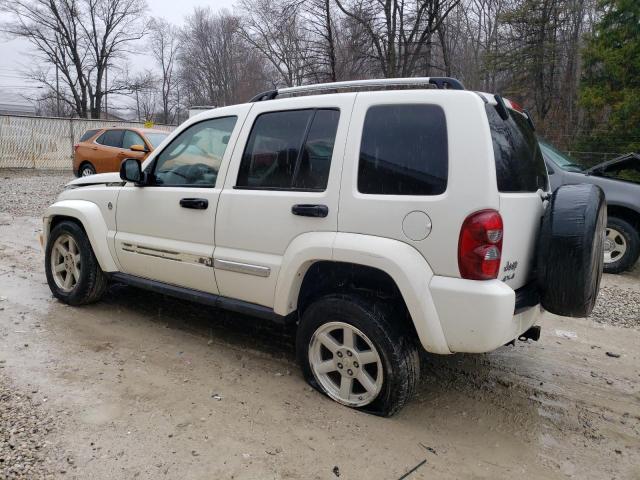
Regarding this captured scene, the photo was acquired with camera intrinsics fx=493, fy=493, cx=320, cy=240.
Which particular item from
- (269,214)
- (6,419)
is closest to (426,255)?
(269,214)

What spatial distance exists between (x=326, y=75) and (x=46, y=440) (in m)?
18.3

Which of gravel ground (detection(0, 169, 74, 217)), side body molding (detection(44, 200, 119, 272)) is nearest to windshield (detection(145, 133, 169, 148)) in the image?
gravel ground (detection(0, 169, 74, 217))

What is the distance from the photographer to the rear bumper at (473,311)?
2.53 m

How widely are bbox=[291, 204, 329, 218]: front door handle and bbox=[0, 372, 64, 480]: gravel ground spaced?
1826 mm

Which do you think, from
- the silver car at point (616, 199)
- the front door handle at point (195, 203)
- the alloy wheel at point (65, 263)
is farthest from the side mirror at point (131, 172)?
the silver car at point (616, 199)

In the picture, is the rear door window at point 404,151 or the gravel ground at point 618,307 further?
the gravel ground at point 618,307

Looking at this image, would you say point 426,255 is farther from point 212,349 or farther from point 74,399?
point 74,399

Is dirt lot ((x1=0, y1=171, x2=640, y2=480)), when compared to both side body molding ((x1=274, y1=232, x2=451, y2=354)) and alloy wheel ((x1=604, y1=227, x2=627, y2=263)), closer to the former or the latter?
side body molding ((x1=274, y1=232, x2=451, y2=354))

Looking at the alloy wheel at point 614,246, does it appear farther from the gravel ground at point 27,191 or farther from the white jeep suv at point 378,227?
the gravel ground at point 27,191

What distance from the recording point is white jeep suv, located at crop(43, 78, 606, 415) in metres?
2.59

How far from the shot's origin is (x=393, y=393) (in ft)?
9.56

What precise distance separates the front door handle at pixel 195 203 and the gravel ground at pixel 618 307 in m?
4.05

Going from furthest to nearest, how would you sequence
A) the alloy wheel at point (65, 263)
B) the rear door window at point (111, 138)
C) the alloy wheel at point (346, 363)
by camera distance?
the rear door window at point (111, 138) < the alloy wheel at point (65, 263) < the alloy wheel at point (346, 363)

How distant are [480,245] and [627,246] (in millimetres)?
5333
